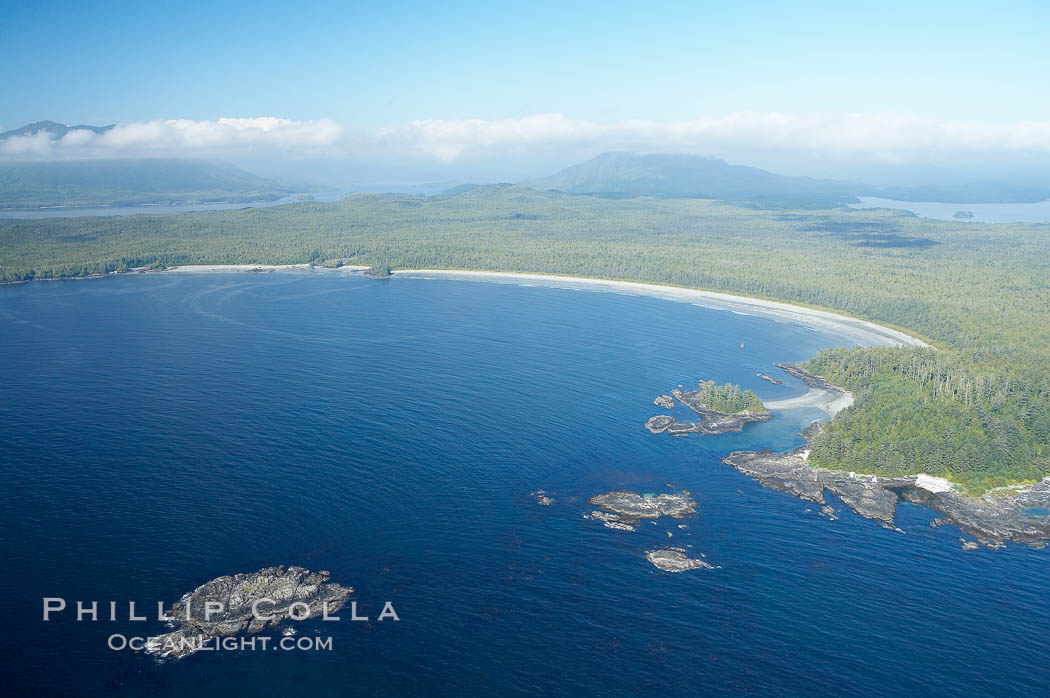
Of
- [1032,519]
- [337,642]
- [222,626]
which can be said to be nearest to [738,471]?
[1032,519]

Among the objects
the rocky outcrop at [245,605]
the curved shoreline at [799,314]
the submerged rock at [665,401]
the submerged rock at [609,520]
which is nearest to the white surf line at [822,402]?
the submerged rock at [665,401]

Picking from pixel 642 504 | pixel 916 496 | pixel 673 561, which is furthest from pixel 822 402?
pixel 673 561

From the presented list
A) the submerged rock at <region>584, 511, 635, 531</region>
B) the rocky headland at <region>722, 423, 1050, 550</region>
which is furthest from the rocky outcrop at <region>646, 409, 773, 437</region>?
the submerged rock at <region>584, 511, 635, 531</region>

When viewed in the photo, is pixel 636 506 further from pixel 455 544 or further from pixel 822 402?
pixel 822 402

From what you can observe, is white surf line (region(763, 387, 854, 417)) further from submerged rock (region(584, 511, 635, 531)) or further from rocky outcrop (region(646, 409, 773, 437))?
submerged rock (region(584, 511, 635, 531))

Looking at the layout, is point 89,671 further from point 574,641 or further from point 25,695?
point 574,641
